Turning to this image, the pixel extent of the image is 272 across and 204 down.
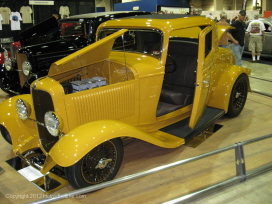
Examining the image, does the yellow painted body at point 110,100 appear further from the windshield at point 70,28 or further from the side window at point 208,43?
the windshield at point 70,28

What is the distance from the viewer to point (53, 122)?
2820 millimetres

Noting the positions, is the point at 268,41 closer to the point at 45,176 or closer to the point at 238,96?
the point at 238,96

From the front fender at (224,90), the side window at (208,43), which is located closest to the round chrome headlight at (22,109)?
the side window at (208,43)

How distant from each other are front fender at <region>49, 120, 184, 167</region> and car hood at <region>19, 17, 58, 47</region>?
4594mm

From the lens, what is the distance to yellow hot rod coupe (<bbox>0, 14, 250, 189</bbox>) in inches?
112

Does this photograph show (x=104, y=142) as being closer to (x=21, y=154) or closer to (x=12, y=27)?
(x=21, y=154)

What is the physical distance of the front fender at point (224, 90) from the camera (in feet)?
14.8

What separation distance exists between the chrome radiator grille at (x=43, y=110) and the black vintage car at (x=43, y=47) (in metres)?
2.35

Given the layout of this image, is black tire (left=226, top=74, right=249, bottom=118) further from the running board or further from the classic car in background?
the classic car in background

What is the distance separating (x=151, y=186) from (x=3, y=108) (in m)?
2.22

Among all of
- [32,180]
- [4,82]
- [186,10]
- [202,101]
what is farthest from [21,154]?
[186,10]

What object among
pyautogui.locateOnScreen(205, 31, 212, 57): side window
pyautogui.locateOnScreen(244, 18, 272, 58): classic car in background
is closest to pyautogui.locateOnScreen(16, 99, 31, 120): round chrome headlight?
pyautogui.locateOnScreen(205, 31, 212, 57): side window

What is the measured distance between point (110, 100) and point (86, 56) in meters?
0.58

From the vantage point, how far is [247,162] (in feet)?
11.5
